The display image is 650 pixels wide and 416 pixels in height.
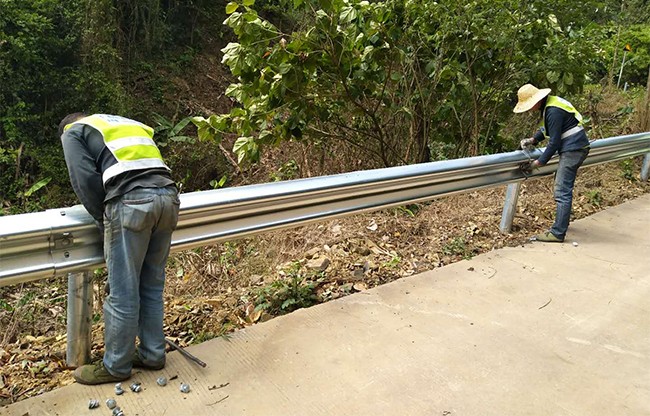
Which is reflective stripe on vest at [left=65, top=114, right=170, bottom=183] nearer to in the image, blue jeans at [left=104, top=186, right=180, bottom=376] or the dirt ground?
blue jeans at [left=104, top=186, right=180, bottom=376]

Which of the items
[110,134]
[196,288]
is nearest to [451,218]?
[196,288]

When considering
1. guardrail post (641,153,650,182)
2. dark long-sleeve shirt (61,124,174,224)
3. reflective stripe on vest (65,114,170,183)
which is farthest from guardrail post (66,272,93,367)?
guardrail post (641,153,650,182)

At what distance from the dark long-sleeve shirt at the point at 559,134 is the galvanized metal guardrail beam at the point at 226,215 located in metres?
0.46

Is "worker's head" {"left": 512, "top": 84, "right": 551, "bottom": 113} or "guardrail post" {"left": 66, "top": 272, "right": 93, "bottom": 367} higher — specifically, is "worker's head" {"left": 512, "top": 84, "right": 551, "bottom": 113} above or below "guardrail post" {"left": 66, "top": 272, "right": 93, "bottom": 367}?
above

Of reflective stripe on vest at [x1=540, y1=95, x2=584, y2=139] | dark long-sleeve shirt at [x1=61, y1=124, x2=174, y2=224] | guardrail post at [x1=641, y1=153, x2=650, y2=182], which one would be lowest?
guardrail post at [x1=641, y1=153, x2=650, y2=182]

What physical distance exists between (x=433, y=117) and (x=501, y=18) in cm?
174

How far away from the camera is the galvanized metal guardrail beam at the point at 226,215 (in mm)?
2656

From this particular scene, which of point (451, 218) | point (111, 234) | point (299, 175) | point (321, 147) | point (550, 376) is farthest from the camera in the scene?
point (299, 175)

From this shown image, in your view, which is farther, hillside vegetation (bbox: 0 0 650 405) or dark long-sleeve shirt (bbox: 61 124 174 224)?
hillside vegetation (bbox: 0 0 650 405)

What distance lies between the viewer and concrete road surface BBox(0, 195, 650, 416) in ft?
9.05

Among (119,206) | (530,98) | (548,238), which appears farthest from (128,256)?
(530,98)

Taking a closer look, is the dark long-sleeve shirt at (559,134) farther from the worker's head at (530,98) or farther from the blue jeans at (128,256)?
the blue jeans at (128,256)

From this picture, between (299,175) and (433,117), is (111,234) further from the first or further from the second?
(299,175)

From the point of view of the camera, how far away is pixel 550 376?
3.16m
